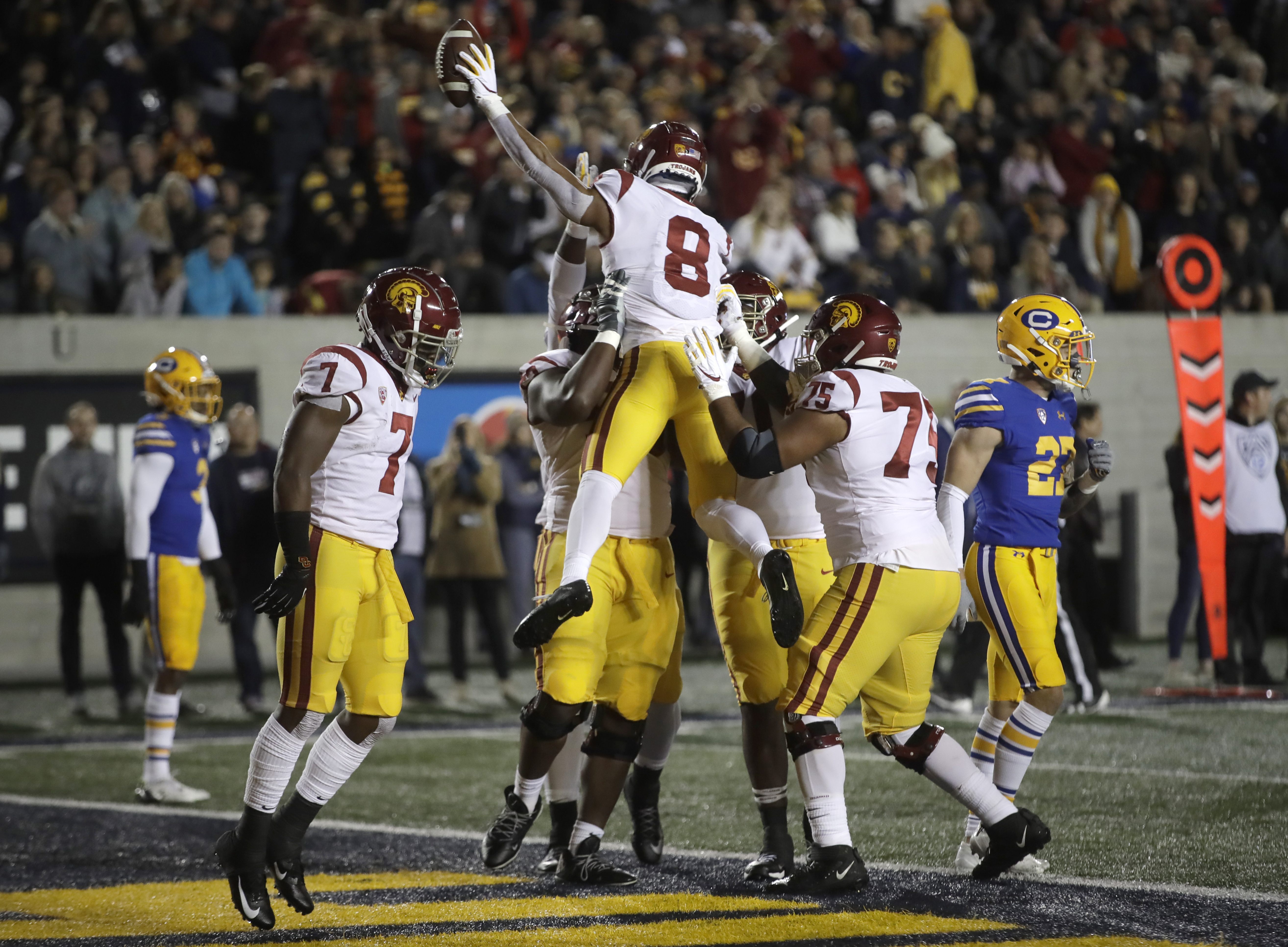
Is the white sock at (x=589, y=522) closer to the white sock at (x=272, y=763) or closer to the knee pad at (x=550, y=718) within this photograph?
the knee pad at (x=550, y=718)

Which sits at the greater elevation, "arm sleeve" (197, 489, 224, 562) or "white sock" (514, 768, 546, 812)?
"arm sleeve" (197, 489, 224, 562)

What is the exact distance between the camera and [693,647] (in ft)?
43.6

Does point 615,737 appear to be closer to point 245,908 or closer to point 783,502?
point 783,502

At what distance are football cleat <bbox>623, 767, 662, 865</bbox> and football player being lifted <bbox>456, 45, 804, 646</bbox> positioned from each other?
92cm

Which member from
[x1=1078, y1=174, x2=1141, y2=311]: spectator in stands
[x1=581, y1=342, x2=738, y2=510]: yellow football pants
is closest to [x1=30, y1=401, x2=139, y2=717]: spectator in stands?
[x1=581, y1=342, x2=738, y2=510]: yellow football pants

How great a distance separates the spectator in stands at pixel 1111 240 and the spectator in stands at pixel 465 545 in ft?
22.7

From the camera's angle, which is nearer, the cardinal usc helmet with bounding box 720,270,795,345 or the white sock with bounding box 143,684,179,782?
the cardinal usc helmet with bounding box 720,270,795,345

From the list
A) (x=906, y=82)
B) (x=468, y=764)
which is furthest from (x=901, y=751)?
(x=906, y=82)

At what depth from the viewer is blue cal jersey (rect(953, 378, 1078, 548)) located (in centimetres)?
554

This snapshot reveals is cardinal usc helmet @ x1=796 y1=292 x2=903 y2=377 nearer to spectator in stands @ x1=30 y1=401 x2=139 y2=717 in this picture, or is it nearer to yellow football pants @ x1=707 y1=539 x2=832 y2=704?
yellow football pants @ x1=707 y1=539 x2=832 y2=704

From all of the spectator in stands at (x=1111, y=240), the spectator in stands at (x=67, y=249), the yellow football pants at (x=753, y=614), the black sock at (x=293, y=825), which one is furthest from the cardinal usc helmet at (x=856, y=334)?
the spectator in stands at (x=1111, y=240)

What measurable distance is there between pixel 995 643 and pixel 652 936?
72.9 inches

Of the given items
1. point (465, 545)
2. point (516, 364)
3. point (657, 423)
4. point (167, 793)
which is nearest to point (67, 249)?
point (516, 364)

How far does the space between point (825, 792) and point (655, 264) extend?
1834 millimetres
